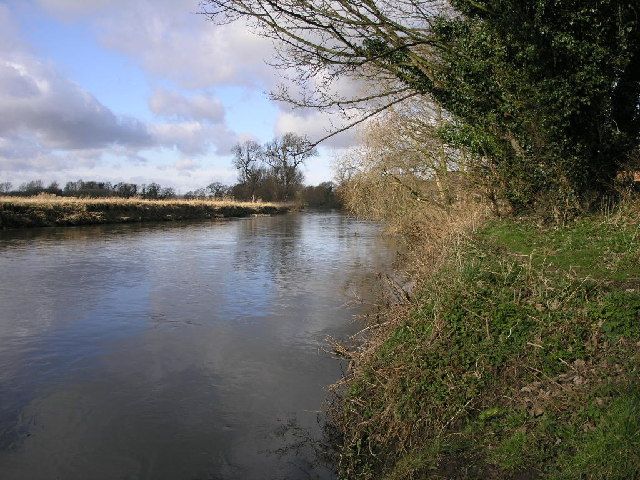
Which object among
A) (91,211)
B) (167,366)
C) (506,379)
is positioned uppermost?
(91,211)

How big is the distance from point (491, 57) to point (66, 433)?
1004cm

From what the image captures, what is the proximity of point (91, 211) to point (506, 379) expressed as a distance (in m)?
36.8

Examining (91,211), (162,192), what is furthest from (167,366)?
(162,192)

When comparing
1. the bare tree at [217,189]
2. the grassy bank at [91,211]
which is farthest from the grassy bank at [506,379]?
the bare tree at [217,189]

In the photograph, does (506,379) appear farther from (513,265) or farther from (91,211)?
(91,211)

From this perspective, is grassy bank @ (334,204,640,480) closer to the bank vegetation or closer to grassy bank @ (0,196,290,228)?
the bank vegetation

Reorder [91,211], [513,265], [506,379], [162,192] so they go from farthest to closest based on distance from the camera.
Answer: [162,192], [91,211], [513,265], [506,379]

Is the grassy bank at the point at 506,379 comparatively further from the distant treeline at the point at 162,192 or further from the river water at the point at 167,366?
the distant treeline at the point at 162,192

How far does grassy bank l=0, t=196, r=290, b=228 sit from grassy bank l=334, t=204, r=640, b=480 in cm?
3083

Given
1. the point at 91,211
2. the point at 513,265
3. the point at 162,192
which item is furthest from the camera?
the point at 162,192

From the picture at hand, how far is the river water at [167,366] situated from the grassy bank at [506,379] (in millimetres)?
1003

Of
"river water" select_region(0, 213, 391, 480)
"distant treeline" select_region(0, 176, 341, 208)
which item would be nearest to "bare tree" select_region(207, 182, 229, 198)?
"distant treeline" select_region(0, 176, 341, 208)

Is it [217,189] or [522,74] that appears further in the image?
[217,189]

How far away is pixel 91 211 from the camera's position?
3731cm
